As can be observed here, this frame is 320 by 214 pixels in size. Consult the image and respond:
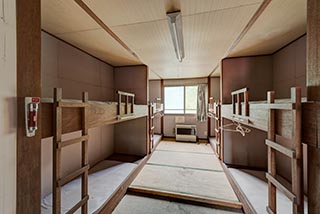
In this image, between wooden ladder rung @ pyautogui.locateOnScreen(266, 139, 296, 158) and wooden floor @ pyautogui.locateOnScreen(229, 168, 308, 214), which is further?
wooden floor @ pyautogui.locateOnScreen(229, 168, 308, 214)

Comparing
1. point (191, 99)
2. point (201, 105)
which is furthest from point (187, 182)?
point (191, 99)

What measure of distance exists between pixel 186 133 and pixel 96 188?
152 inches

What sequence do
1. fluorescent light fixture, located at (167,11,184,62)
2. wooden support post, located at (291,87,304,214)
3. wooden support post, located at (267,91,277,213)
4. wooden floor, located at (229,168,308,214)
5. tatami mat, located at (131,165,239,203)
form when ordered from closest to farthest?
wooden support post, located at (291,87,304,214)
wooden support post, located at (267,91,277,213)
fluorescent light fixture, located at (167,11,184,62)
wooden floor, located at (229,168,308,214)
tatami mat, located at (131,165,239,203)

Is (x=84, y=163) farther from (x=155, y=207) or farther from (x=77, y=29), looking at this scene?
(x=77, y=29)

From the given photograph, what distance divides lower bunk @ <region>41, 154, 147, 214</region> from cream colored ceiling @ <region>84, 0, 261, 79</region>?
2408 mm

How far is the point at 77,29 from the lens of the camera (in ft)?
6.91

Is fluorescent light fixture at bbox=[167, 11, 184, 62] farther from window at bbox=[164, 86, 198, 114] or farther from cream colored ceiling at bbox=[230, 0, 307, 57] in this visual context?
window at bbox=[164, 86, 198, 114]

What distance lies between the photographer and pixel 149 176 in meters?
3.02

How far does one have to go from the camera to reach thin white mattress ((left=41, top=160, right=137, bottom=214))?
6.42ft

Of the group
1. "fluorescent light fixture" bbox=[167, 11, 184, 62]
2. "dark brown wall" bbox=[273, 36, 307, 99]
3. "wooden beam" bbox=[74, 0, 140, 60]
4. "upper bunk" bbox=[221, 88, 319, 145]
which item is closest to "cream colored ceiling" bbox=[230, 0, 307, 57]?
"dark brown wall" bbox=[273, 36, 307, 99]

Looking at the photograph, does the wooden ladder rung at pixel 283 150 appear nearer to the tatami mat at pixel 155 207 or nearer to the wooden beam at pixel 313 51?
the wooden beam at pixel 313 51

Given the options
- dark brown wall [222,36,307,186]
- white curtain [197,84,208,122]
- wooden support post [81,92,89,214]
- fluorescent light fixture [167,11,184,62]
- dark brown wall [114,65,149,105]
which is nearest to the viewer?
wooden support post [81,92,89,214]

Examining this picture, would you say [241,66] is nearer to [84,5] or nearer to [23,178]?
[84,5]

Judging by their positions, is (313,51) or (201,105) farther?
(201,105)
